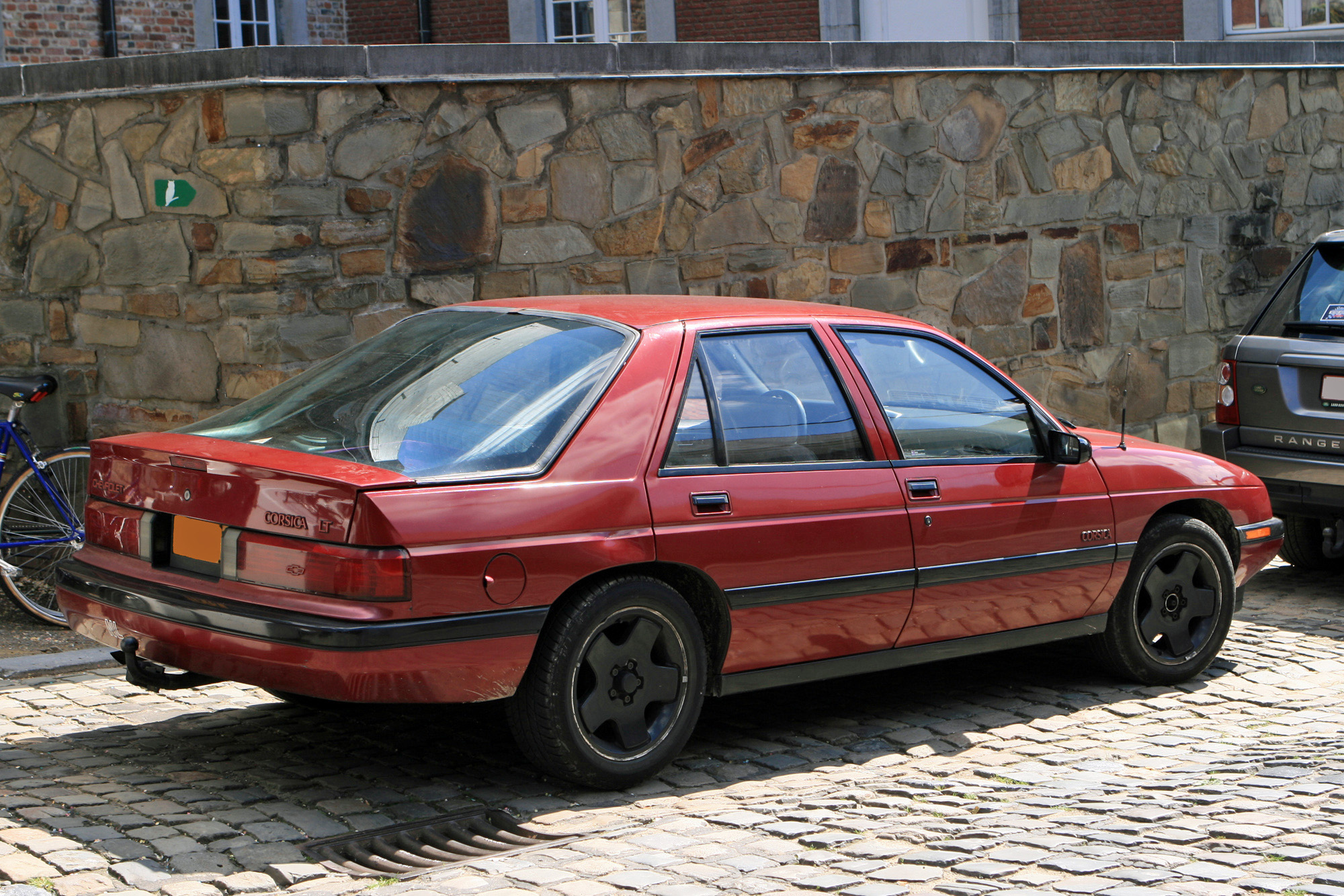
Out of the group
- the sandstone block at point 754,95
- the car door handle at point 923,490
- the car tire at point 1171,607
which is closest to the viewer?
the car door handle at point 923,490

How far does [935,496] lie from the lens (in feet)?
17.5

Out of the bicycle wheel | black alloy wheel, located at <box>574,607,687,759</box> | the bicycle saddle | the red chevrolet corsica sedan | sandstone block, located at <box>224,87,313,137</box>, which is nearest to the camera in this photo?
the red chevrolet corsica sedan

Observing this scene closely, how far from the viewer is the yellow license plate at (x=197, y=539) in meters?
4.46

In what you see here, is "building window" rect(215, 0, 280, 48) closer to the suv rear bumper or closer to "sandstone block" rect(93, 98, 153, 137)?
"sandstone block" rect(93, 98, 153, 137)

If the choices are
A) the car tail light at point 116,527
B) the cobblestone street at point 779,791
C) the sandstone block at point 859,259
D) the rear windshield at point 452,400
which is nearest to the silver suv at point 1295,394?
the cobblestone street at point 779,791

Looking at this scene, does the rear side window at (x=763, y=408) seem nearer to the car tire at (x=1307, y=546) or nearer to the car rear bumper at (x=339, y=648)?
the car rear bumper at (x=339, y=648)

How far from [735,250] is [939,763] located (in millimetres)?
4497

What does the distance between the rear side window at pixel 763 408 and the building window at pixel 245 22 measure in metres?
17.3

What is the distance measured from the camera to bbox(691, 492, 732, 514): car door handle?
15.6ft

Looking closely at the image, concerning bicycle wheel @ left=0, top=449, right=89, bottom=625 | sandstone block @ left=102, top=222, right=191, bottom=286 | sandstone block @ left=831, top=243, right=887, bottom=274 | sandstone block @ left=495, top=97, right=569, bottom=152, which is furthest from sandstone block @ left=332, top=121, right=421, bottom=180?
sandstone block @ left=831, top=243, right=887, bottom=274

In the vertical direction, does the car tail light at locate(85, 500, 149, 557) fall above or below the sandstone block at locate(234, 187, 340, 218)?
below

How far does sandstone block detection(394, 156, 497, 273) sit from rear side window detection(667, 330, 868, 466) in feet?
10.6

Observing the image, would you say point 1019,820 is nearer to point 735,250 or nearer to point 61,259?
point 735,250

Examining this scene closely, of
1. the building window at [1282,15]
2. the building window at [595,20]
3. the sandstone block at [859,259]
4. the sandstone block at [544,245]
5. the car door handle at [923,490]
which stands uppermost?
the building window at [595,20]
